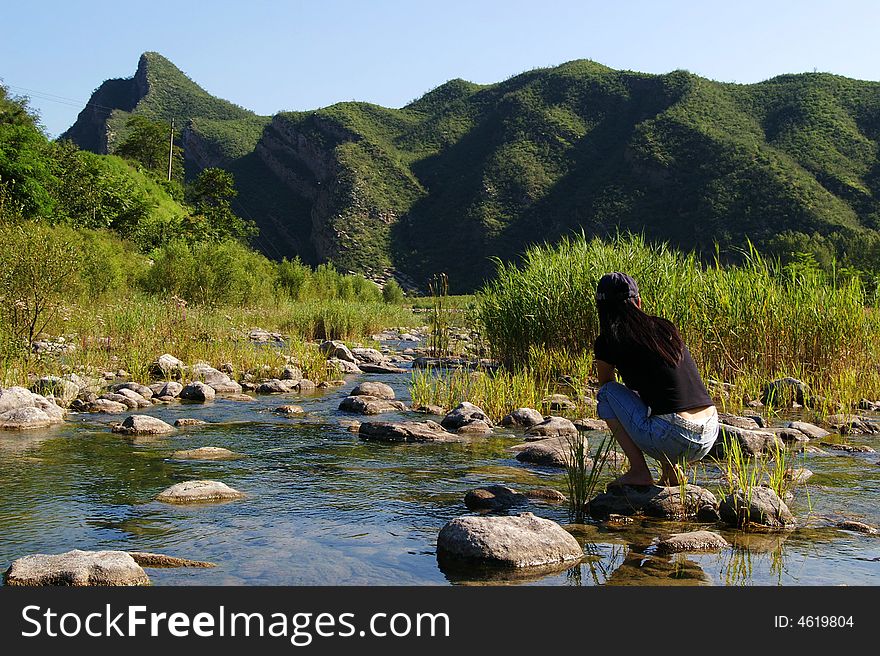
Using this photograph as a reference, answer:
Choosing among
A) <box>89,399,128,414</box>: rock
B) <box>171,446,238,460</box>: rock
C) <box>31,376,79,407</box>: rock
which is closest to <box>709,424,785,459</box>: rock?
<box>171,446,238,460</box>: rock

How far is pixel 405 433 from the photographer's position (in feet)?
28.9

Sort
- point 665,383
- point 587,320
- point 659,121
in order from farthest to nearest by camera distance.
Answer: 1. point 659,121
2. point 587,320
3. point 665,383

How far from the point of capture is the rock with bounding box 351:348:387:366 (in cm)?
1831

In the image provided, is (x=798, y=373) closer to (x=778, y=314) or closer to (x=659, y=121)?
(x=778, y=314)

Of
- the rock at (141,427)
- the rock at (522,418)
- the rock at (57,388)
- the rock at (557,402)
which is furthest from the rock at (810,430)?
the rock at (57,388)

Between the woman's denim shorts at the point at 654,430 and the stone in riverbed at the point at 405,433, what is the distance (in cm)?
335

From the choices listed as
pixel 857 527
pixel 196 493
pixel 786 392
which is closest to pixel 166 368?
pixel 196 493

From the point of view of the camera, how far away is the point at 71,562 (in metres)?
4.11

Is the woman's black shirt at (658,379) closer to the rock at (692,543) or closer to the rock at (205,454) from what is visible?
the rock at (692,543)

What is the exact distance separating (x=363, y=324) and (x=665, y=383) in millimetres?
20852

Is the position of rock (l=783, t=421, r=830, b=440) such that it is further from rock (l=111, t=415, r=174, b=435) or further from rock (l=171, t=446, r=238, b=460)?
rock (l=111, t=415, r=174, b=435)

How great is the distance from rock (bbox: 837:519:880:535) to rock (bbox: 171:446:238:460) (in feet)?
18.0

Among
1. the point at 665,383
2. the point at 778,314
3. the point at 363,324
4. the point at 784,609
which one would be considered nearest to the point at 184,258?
the point at 363,324

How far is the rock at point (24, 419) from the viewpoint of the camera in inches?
352
